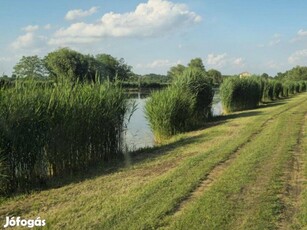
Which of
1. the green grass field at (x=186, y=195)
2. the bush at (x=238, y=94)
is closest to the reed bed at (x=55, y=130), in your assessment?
the green grass field at (x=186, y=195)

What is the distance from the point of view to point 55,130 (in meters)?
8.56

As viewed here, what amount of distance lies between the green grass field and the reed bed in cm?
62

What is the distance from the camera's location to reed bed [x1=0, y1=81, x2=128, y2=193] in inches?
295

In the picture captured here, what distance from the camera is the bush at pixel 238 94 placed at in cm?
2938

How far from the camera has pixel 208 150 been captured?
10883 millimetres

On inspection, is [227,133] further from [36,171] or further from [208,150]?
[36,171]

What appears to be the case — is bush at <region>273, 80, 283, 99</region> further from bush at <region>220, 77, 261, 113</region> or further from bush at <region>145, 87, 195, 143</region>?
bush at <region>145, 87, 195, 143</region>

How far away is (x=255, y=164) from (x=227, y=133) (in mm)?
6053

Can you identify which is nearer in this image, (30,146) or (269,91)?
(30,146)

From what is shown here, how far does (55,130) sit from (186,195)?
359 centimetres

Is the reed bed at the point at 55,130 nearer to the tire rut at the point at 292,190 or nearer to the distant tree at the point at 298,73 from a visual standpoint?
the tire rut at the point at 292,190

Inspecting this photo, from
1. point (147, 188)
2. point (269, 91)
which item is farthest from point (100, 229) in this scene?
point (269, 91)

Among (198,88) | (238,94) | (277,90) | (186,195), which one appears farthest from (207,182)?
(277,90)

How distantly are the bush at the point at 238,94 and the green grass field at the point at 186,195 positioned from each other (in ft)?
61.8
